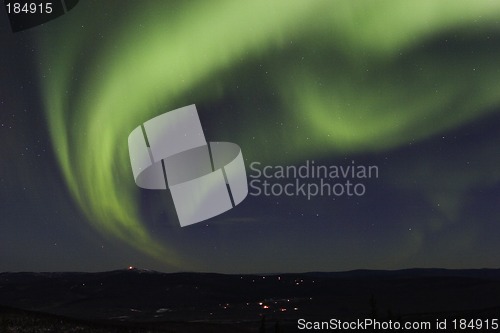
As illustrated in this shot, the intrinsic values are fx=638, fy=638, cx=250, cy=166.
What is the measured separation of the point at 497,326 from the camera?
21.6 meters

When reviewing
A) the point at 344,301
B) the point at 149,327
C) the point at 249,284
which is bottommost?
the point at 149,327

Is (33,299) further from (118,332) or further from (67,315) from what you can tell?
(118,332)

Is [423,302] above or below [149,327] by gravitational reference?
above

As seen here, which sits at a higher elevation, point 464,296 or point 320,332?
point 464,296

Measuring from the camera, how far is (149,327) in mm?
51438

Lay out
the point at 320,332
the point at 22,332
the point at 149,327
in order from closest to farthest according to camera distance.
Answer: the point at 320,332
the point at 22,332
the point at 149,327

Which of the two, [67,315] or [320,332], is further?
[67,315]

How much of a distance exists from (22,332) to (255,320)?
39608 millimetres

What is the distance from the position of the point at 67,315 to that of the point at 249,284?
214ft

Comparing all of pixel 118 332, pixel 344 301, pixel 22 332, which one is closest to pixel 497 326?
pixel 22 332

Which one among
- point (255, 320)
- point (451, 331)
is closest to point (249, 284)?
point (255, 320)

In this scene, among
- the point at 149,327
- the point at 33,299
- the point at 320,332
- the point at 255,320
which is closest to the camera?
the point at 320,332

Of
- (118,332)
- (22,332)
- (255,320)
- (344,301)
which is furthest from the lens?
(344,301)

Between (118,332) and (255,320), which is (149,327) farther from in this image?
(255,320)
